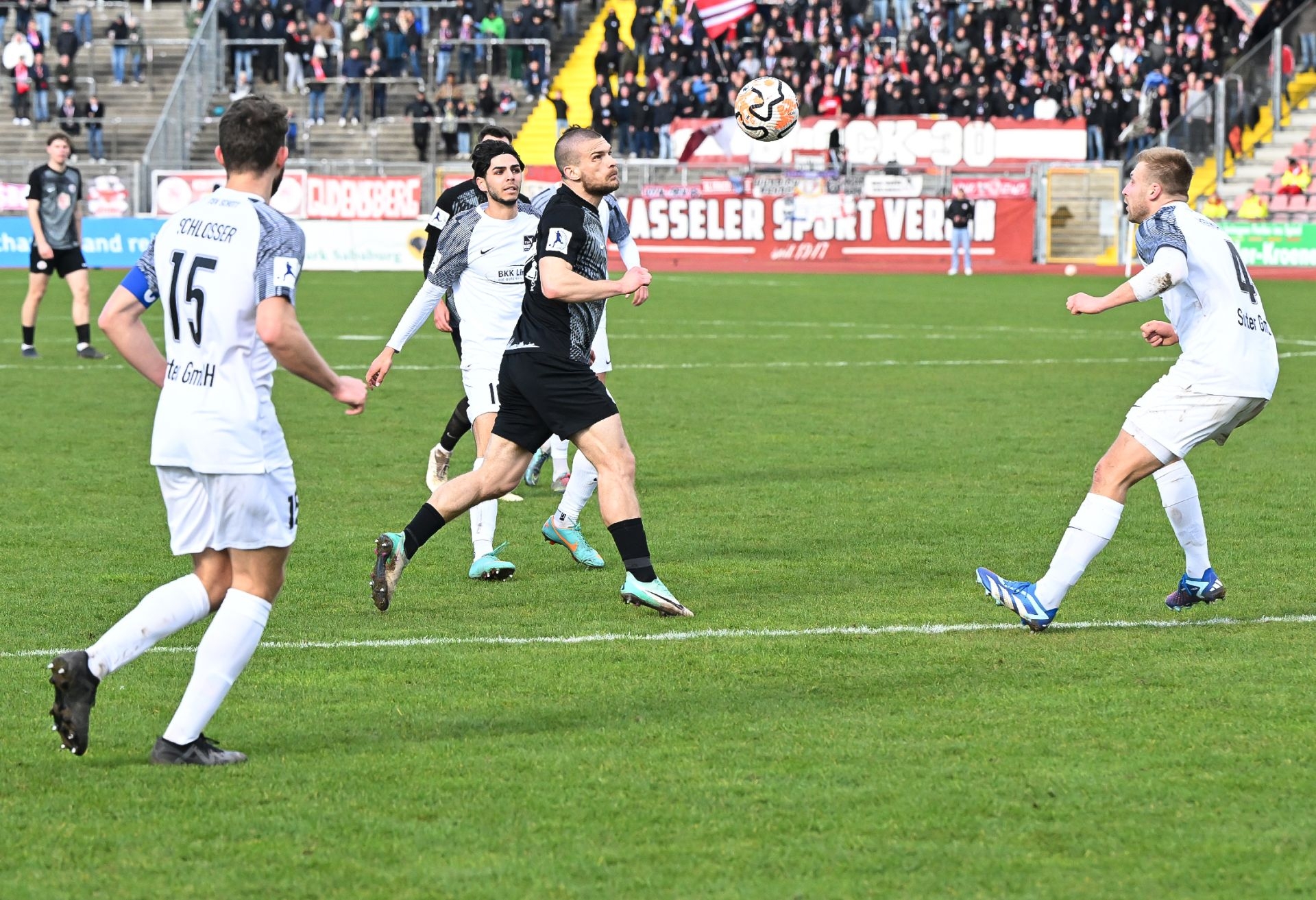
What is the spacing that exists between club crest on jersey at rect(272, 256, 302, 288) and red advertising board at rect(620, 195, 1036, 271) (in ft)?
112

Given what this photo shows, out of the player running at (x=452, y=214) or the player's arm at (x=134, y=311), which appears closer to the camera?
the player's arm at (x=134, y=311)

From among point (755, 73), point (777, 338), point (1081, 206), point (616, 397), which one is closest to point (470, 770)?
point (616, 397)

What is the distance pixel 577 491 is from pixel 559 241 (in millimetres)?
1956

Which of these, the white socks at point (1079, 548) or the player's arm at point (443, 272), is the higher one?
the player's arm at point (443, 272)

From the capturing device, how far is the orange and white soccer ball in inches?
478

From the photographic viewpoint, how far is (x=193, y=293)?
17.8ft

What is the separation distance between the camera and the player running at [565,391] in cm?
789

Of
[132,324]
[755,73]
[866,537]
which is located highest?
[755,73]

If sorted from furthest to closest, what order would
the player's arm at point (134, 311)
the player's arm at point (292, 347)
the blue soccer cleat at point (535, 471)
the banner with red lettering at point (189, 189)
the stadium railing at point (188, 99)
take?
the stadium railing at point (188, 99) → the banner with red lettering at point (189, 189) → the blue soccer cleat at point (535, 471) → the player's arm at point (134, 311) → the player's arm at point (292, 347)

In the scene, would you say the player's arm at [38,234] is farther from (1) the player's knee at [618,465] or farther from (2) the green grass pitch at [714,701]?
(1) the player's knee at [618,465]

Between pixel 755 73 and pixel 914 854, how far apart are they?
1685 inches

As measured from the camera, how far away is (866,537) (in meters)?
10.0

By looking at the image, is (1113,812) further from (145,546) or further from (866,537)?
(145,546)

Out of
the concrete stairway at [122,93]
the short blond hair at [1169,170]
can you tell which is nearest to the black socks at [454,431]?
the short blond hair at [1169,170]
